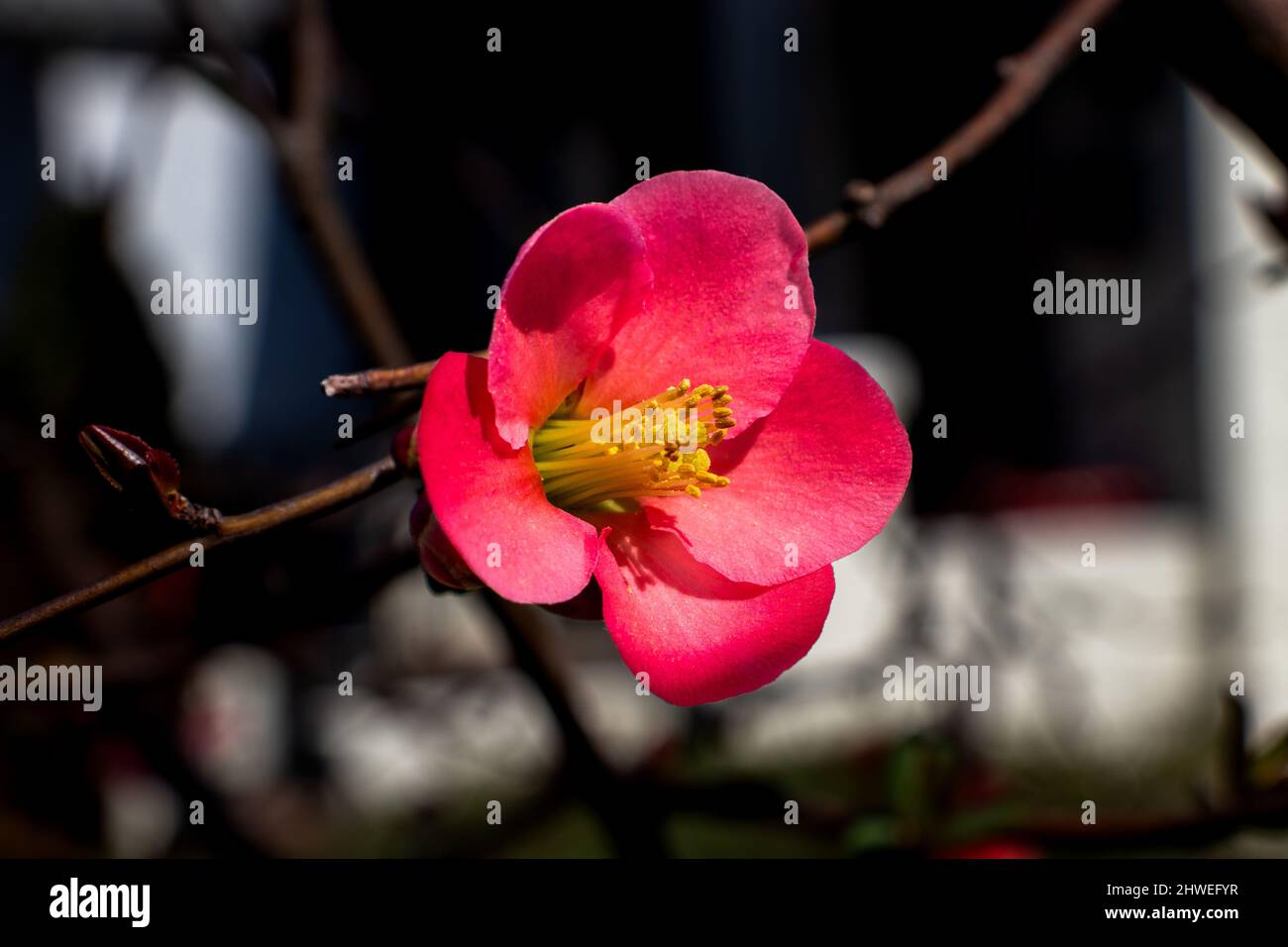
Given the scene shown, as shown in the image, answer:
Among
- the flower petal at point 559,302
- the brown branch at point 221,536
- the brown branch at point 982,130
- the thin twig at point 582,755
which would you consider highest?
the brown branch at point 982,130

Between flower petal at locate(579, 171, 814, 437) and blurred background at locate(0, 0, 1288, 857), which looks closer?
flower petal at locate(579, 171, 814, 437)

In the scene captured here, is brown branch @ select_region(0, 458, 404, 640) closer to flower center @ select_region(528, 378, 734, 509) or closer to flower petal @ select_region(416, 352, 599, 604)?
flower petal @ select_region(416, 352, 599, 604)

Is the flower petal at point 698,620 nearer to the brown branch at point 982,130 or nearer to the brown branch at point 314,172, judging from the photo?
the brown branch at point 982,130

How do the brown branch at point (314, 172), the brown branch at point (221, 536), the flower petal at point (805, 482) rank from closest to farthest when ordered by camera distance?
1. the brown branch at point (221, 536)
2. the flower petal at point (805, 482)
3. the brown branch at point (314, 172)

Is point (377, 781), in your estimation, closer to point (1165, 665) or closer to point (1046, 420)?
point (1165, 665)

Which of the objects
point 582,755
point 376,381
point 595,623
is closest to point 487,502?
point 376,381

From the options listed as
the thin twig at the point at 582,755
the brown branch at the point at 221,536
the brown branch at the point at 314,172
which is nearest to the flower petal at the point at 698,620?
the brown branch at the point at 221,536

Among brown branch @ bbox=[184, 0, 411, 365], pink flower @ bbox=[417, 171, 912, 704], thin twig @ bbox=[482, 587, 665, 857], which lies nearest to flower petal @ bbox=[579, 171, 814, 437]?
pink flower @ bbox=[417, 171, 912, 704]

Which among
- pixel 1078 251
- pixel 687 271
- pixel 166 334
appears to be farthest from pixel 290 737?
pixel 1078 251
